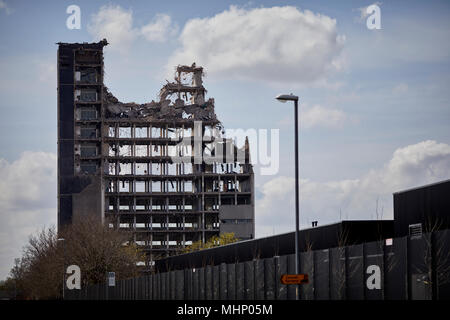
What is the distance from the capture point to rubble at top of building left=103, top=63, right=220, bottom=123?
194 m

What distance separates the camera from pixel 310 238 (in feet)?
181

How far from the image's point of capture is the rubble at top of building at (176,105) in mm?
194125

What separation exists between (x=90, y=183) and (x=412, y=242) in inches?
6010

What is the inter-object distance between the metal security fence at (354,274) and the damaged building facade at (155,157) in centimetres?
13379

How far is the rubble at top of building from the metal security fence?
138m

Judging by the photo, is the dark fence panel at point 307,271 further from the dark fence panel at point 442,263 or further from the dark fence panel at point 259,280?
the dark fence panel at point 442,263

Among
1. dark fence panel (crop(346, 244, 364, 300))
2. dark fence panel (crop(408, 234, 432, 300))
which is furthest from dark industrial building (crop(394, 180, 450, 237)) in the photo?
dark fence panel (crop(408, 234, 432, 300))

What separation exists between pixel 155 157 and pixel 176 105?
11.7 meters

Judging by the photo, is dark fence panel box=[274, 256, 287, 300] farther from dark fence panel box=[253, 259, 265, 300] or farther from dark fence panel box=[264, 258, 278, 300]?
dark fence panel box=[253, 259, 265, 300]

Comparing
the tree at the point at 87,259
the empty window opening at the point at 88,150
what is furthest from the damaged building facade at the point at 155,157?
the tree at the point at 87,259

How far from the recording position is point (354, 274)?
118 feet

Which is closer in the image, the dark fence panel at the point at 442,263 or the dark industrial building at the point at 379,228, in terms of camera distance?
the dark fence panel at the point at 442,263
